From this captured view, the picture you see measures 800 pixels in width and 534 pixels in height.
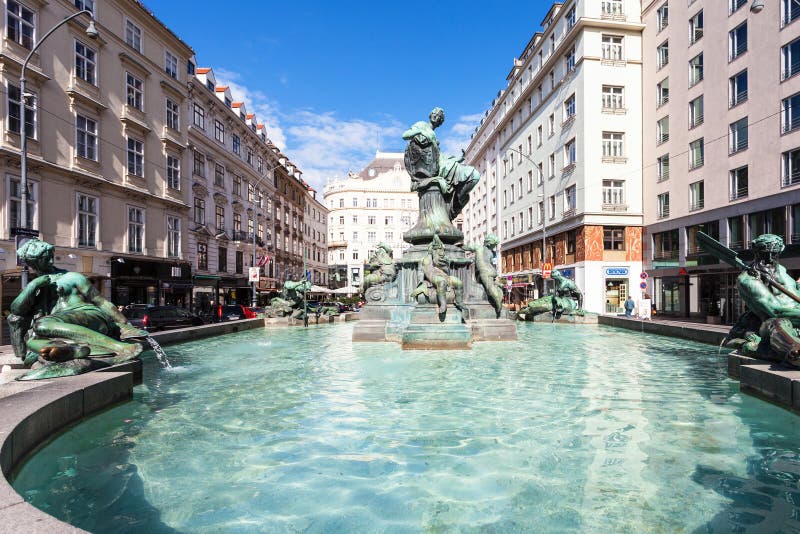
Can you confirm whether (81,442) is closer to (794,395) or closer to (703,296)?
(794,395)

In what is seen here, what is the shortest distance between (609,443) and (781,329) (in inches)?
124

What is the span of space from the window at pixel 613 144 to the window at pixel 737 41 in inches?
360

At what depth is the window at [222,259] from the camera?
1611 inches

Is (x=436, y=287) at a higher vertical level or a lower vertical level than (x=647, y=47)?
lower

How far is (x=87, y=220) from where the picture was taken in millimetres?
25672

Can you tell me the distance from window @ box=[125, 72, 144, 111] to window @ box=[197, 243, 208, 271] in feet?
37.4

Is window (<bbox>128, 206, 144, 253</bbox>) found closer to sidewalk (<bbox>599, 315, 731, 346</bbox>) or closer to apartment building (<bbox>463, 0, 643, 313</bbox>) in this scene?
apartment building (<bbox>463, 0, 643, 313</bbox>)

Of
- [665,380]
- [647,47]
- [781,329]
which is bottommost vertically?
[665,380]

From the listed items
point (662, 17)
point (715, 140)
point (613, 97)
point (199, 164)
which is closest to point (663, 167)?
point (715, 140)

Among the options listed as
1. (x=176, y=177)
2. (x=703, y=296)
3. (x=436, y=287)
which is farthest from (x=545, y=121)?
(x=436, y=287)

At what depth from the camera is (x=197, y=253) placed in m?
37.2

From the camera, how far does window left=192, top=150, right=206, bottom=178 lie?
3766cm

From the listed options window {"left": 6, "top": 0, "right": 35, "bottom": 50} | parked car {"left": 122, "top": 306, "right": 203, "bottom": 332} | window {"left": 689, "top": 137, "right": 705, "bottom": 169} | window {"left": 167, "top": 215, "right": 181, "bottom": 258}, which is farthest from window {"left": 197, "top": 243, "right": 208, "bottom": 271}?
window {"left": 689, "top": 137, "right": 705, "bottom": 169}

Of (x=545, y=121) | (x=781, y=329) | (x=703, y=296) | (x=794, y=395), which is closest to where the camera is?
(x=794, y=395)
